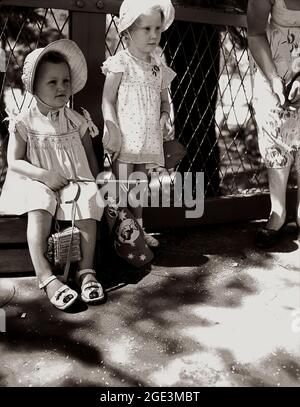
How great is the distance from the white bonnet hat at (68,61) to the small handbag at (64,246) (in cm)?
61

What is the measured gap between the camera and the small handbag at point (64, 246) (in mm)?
2811

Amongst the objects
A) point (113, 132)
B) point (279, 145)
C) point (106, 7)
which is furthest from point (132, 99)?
point (279, 145)

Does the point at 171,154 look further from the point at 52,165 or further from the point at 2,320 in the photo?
the point at 2,320

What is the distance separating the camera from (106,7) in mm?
3248

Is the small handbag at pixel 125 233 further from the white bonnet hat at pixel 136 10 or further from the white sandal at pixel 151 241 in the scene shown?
the white bonnet hat at pixel 136 10

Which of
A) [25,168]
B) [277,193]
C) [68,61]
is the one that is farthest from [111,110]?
[277,193]

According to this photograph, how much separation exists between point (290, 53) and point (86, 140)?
56.3 inches

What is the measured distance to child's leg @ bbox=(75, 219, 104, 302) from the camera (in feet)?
9.43

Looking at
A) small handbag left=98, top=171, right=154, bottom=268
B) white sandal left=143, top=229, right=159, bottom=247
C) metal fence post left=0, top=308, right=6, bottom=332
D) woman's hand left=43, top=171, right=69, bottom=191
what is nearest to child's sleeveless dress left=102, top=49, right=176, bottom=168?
small handbag left=98, top=171, right=154, bottom=268

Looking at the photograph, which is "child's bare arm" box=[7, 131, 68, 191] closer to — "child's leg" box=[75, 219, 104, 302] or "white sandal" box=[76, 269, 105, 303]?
"child's leg" box=[75, 219, 104, 302]

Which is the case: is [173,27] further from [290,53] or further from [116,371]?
[116,371]

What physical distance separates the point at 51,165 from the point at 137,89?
694mm

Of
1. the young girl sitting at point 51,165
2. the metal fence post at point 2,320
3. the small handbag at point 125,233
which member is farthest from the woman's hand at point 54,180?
the metal fence post at point 2,320

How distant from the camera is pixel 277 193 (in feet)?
12.0
